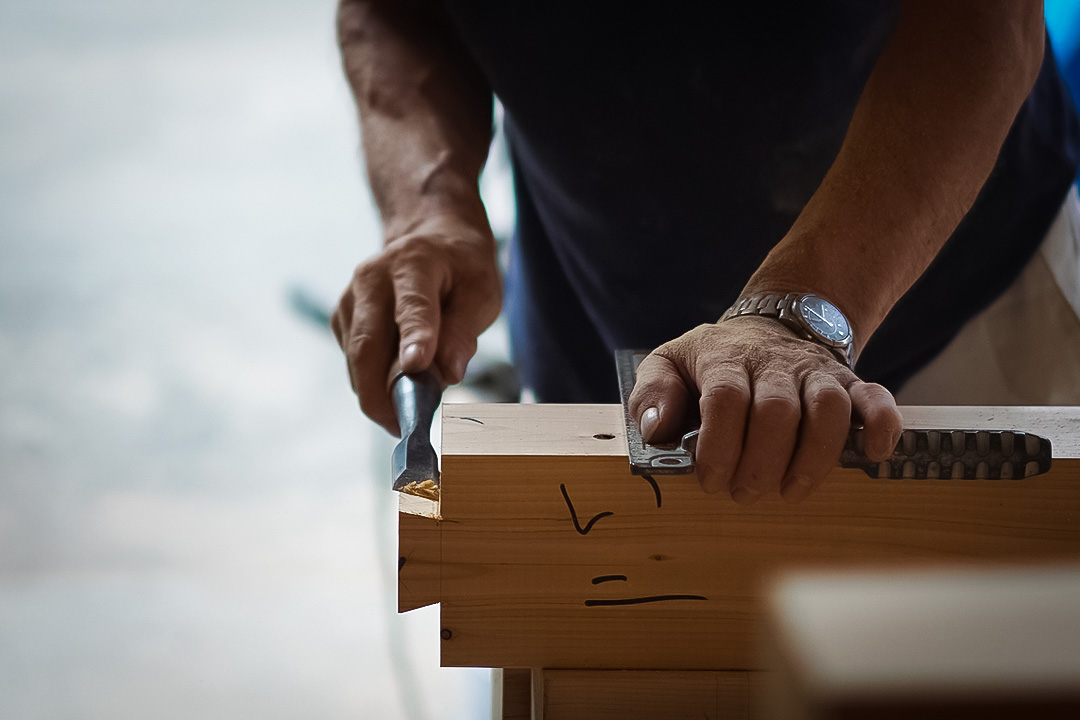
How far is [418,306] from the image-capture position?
3.37 ft

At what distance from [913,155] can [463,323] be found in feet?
1.66

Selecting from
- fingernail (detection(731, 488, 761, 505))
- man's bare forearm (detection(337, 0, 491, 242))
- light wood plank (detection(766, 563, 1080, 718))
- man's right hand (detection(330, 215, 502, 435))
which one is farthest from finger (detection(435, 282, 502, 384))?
light wood plank (detection(766, 563, 1080, 718))

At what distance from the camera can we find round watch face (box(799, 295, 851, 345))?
741 mm

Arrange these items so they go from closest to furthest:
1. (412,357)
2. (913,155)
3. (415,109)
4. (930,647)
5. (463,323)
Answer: (930,647) → (913,155) → (412,357) → (463,323) → (415,109)

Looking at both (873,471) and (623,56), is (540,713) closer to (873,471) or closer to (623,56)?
(873,471)

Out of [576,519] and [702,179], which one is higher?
[702,179]

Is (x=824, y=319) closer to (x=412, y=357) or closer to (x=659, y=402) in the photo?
(x=659, y=402)

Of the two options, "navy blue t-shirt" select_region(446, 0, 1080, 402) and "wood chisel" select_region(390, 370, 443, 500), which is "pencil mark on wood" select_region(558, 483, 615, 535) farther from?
"navy blue t-shirt" select_region(446, 0, 1080, 402)

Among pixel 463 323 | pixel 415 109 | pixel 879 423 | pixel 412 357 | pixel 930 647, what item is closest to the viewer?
pixel 930 647

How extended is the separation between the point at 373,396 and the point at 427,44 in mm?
541

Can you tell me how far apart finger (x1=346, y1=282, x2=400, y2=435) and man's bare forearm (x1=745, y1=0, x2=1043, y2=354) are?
1.36 ft

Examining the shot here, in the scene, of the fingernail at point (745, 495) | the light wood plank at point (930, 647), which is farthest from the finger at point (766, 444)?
the light wood plank at point (930, 647)

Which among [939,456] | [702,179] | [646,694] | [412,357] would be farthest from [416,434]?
[702,179]

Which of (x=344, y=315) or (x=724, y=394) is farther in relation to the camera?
(x=344, y=315)
